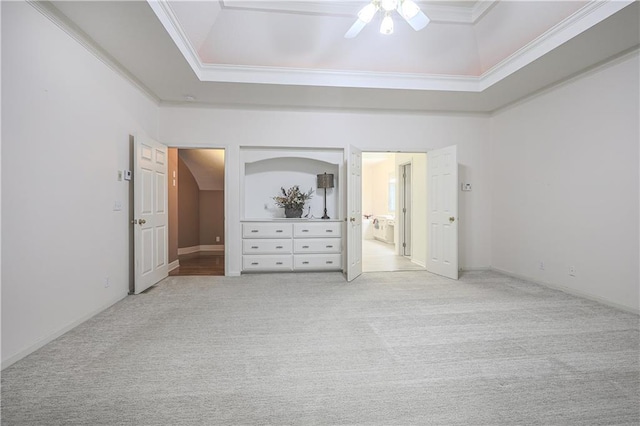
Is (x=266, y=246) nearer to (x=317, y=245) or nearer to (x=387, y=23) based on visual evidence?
(x=317, y=245)

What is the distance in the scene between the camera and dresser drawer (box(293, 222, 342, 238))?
17.3ft

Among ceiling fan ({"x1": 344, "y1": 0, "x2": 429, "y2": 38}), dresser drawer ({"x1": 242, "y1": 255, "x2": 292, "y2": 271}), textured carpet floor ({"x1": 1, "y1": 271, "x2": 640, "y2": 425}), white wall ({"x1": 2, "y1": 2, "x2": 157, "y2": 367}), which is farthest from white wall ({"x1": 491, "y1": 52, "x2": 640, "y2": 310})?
white wall ({"x1": 2, "y1": 2, "x2": 157, "y2": 367})

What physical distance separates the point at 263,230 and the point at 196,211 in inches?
132

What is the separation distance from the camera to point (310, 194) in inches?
231

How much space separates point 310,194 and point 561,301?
401cm

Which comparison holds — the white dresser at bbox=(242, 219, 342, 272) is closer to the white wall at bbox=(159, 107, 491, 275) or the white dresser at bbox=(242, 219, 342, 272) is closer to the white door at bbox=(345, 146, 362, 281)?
the white wall at bbox=(159, 107, 491, 275)

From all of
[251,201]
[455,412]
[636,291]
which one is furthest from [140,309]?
[636,291]

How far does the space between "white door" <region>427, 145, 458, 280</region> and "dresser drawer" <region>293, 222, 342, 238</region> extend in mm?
1630

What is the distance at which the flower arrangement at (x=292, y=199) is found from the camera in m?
5.52

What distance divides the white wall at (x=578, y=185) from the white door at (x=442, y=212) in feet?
3.46

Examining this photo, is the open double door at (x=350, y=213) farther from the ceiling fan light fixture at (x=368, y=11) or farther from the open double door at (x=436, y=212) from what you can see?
the ceiling fan light fixture at (x=368, y=11)

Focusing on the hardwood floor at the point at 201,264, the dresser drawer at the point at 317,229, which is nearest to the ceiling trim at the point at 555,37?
the dresser drawer at the point at 317,229

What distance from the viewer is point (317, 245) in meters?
5.32

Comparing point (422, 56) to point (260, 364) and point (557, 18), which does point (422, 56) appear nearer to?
point (557, 18)
